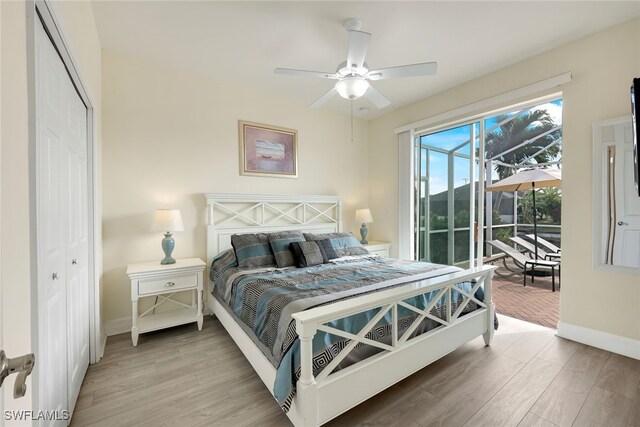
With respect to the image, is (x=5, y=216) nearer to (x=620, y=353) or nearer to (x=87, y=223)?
(x=87, y=223)

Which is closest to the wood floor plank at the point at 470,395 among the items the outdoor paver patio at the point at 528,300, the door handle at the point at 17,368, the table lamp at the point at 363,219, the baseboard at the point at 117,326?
the outdoor paver patio at the point at 528,300

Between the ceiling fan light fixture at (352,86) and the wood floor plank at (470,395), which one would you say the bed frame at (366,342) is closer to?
the wood floor plank at (470,395)

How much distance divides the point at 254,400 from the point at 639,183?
274 centimetres

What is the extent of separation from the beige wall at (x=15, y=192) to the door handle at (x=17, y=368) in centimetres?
9

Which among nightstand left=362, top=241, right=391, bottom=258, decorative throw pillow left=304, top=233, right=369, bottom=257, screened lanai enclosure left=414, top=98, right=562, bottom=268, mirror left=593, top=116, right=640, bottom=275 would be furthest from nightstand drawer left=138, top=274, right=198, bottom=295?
mirror left=593, top=116, right=640, bottom=275

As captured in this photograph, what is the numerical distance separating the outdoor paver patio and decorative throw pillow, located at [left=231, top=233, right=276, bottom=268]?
2927 mm

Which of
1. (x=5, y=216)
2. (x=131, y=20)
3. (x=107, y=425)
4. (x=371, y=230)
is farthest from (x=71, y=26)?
(x=371, y=230)

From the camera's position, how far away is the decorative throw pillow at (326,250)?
10.3 ft

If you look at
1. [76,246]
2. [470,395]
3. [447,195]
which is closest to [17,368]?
[76,246]

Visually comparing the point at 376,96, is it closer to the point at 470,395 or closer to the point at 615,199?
the point at 615,199

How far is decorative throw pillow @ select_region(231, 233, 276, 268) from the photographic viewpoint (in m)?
2.90

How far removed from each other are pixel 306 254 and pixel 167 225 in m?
1.46

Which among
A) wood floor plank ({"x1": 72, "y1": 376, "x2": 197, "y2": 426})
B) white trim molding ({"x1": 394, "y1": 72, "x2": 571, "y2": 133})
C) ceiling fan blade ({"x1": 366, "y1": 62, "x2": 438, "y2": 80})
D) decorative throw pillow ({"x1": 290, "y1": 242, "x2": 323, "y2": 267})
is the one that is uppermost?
white trim molding ({"x1": 394, "y1": 72, "x2": 571, "y2": 133})

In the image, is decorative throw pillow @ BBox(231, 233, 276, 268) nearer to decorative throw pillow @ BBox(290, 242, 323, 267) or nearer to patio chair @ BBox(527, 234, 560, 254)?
decorative throw pillow @ BBox(290, 242, 323, 267)
